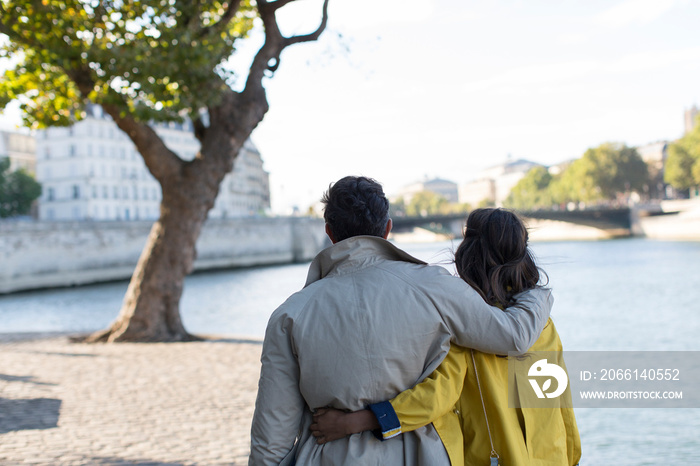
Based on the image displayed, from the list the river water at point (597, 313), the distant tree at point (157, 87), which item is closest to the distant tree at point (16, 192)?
the river water at point (597, 313)

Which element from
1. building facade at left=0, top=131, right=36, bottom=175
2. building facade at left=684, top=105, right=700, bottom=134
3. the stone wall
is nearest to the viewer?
the stone wall

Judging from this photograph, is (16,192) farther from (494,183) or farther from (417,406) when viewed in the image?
(494,183)

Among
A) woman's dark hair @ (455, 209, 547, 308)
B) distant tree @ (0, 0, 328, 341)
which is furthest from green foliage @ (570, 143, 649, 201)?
woman's dark hair @ (455, 209, 547, 308)

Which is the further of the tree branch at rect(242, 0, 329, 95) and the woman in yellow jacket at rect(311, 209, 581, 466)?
the tree branch at rect(242, 0, 329, 95)

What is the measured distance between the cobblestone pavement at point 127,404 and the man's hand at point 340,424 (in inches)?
111

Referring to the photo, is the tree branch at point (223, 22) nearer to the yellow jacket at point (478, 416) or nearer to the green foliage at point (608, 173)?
the yellow jacket at point (478, 416)

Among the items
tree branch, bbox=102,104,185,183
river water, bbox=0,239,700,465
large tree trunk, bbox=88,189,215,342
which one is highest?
tree branch, bbox=102,104,185,183

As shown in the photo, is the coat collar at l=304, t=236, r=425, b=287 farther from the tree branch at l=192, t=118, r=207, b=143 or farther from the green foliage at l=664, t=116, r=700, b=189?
the green foliage at l=664, t=116, r=700, b=189

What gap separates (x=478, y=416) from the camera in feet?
6.00

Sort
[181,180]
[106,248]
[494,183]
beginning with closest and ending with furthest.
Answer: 1. [181,180]
2. [106,248]
3. [494,183]

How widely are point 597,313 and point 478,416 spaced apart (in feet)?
52.2

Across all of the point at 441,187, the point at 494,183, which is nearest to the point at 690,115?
the point at 494,183

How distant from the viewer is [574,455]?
6.54 feet

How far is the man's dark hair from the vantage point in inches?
73.4
